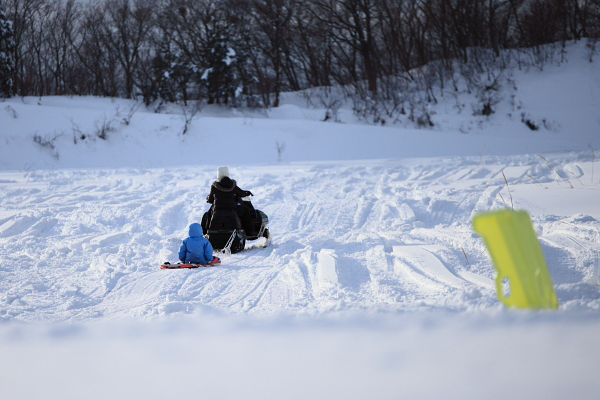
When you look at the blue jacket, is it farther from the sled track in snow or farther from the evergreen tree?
the evergreen tree

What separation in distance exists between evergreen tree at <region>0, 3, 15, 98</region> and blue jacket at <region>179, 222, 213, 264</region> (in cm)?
2109

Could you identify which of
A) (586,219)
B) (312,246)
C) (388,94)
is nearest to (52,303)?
(312,246)

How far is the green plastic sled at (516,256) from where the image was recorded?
204 cm

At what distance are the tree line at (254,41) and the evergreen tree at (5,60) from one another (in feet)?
0.31

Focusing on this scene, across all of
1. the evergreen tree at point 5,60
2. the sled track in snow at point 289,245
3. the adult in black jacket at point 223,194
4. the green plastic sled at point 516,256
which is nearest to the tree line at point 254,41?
the evergreen tree at point 5,60

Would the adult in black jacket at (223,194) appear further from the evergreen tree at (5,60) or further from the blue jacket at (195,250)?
the evergreen tree at (5,60)

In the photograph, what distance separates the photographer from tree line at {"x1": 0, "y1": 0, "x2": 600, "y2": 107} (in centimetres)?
2448

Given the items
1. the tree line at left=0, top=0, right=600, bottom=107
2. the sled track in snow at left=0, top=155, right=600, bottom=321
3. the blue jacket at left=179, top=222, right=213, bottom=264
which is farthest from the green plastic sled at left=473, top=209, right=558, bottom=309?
the tree line at left=0, top=0, right=600, bottom=107

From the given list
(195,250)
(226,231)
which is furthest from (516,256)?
(226,231)

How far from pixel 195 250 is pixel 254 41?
25000mm

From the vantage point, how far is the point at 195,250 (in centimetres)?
560

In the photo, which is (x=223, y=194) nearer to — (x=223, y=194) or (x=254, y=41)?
(x=223, y=194)

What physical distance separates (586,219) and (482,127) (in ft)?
52.0

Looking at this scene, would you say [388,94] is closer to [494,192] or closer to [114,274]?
[494,192]
